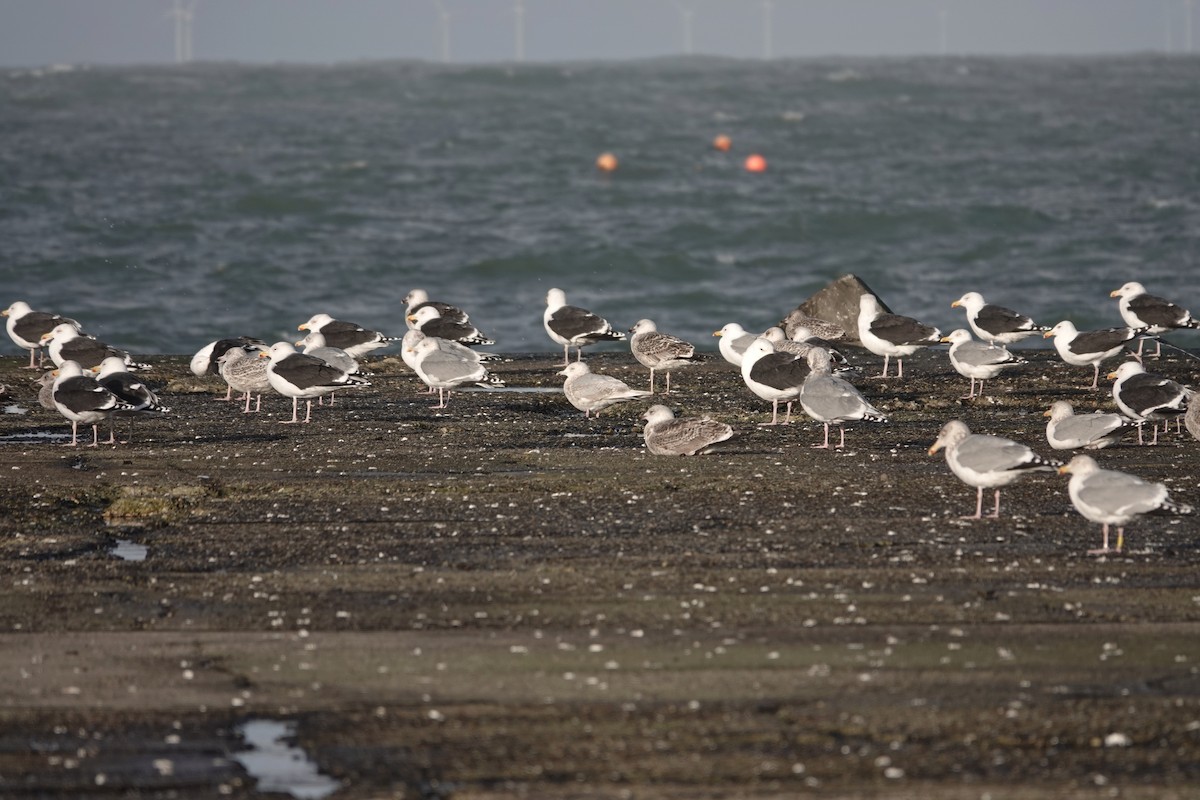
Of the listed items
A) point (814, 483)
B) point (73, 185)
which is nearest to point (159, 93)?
point (73, 185)

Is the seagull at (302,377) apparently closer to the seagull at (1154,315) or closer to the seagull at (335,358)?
the seagull at (335,358)

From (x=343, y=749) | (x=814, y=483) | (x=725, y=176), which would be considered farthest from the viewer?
(x=725, y=176)

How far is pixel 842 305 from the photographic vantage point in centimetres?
2212

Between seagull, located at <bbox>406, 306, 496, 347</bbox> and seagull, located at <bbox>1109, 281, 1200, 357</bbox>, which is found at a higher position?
seagull, located at <bbox>1109, 281, 1200, 357</bbox>

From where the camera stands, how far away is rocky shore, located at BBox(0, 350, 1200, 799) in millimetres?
6898

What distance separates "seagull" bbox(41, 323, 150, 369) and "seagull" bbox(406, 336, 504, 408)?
3.27 meters

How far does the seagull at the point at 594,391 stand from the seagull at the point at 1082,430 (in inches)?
161

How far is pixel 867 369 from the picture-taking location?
19.3m

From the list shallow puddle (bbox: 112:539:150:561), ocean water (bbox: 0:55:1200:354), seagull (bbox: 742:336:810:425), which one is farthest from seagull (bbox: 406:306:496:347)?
ocean water (bbox: 0:55:1200:354)

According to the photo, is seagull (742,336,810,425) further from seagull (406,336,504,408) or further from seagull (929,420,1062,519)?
seagull (929,420,1062,519)

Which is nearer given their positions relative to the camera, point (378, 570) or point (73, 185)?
point (378, 570)

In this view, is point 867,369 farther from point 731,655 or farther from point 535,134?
point 535,134

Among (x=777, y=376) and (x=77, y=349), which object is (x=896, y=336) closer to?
(x=777, y=376)

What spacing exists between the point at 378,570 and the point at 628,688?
2.66m
